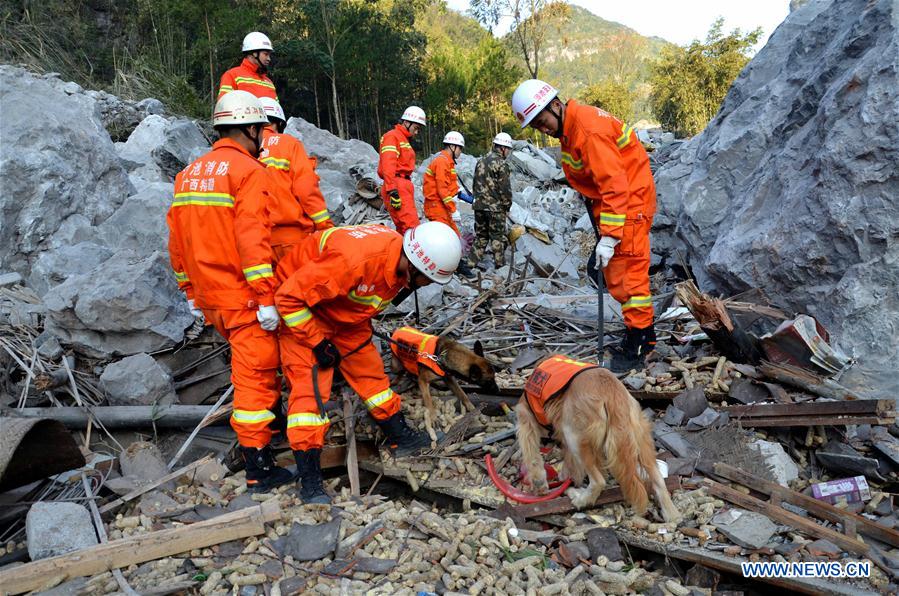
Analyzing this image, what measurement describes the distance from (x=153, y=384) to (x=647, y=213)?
478 cm

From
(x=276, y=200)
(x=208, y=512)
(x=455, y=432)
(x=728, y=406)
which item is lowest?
(x=208, y=512)

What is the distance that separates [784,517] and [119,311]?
5.69 meters

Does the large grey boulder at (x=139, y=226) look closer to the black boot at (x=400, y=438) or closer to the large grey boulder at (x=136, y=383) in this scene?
the large grey boulder at (x=136, y=383)

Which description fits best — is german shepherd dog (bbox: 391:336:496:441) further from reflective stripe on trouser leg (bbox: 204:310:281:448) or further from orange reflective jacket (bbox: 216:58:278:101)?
orange reflective jacket (bbox: 216:58:278:101)

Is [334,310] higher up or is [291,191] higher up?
[291,191]

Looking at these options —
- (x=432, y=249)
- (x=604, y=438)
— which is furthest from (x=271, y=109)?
(x=604, y=438)

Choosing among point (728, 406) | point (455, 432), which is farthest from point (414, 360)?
point (728, 406)

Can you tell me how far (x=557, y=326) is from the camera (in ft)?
22.3

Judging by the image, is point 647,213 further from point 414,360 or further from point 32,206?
point 32,206

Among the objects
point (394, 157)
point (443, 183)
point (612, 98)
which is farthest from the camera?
point (612, 98)

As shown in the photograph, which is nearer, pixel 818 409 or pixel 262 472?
pixel 818 409

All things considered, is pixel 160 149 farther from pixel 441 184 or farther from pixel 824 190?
pixel 824 190

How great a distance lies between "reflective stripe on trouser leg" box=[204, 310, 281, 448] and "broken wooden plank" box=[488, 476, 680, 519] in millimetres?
1835

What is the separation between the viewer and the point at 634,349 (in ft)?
18.0
